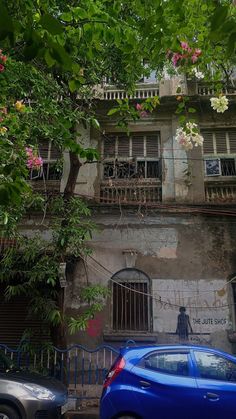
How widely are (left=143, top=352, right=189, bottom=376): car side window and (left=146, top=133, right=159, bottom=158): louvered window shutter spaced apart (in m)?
7.20

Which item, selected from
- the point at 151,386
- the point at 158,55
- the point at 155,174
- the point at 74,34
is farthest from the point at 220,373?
the point at 155,174

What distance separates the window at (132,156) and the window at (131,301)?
284cm

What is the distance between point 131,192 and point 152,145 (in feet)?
5.48

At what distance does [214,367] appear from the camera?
6.36 m

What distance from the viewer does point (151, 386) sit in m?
6.02

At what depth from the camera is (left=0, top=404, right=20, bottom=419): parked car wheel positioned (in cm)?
643

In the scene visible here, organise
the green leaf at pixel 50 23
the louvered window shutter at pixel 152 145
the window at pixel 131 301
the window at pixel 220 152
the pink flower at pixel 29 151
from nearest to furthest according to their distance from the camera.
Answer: the green leaf at pixel 50 23 < the pink flower at pixel 29 151 < the window at pixel 131 301 < the window at pixel 220 152 < the louvered window shutter at pixel 152 145

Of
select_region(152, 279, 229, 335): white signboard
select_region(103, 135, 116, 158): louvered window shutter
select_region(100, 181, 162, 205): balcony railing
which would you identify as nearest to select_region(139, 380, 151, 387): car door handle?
select_region(152, 279, 229, 335): white signboard

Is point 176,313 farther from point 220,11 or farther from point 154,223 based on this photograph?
point 220,11

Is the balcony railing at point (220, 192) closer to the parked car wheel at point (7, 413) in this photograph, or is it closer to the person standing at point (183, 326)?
the person standing at point (183, 326)

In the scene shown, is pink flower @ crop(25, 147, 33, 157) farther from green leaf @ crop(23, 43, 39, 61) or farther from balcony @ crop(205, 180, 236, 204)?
balcony @ crop(205, 180, 236, 204)

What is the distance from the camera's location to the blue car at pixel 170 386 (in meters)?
5.88

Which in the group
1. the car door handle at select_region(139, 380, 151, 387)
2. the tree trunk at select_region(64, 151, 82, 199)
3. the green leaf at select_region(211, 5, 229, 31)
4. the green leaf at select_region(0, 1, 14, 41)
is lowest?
the car door handle at select_region(139, 380, 151, 387)

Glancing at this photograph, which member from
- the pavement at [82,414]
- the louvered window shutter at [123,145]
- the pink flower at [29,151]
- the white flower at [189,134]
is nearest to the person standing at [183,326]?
the pavement at [82,414]
